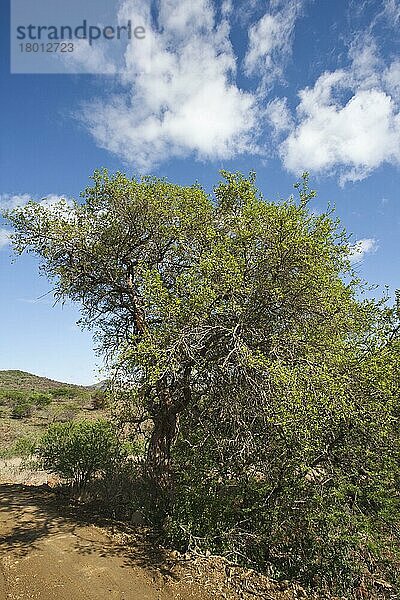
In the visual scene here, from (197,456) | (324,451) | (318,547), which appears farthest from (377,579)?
(197,456)

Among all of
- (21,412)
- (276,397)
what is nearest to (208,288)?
(276,397)

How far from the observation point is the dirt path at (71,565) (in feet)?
22.6

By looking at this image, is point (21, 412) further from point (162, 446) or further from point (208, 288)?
point (208, 288)

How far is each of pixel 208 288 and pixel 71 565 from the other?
5287 mm

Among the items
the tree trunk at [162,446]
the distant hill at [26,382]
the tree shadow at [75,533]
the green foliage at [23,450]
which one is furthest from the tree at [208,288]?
the distant hill at [26,382]

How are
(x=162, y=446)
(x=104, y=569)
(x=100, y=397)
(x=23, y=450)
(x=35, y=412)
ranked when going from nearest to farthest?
(x=104, y=569), (x=162, y=446), (x=100, y=397), (x=23, y=450), (x=35, y=412)

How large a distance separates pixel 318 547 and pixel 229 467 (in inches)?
81.7

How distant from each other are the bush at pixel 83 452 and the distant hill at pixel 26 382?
43.5 m

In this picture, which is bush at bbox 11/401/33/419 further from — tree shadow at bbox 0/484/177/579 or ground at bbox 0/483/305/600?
ground at bbox 0/483/305/600

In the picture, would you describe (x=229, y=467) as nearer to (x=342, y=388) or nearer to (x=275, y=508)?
(x=275, y=508)

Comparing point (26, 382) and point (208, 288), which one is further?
point (26, 382)

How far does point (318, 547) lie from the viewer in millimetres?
8008

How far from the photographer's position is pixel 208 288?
788cm

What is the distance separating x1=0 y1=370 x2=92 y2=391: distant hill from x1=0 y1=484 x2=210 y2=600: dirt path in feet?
153
